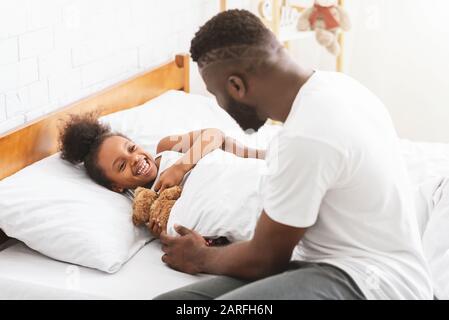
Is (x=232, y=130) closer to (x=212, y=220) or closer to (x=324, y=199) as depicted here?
(x=212, y=220)

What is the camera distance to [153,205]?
1745 millimetres

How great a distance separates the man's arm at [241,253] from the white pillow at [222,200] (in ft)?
0.26

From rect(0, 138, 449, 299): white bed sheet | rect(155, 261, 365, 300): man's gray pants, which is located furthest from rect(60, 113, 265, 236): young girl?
rect(155, 261, 365, 300): man's gray pants

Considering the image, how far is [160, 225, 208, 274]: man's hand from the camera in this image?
154 cm

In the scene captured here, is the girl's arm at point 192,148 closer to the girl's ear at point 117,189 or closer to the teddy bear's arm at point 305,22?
the girl's ear at point 117,189

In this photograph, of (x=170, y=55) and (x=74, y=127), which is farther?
(x=170, y=55)

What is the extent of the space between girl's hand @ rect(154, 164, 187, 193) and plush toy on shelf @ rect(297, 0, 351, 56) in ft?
1.97

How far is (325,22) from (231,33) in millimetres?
881

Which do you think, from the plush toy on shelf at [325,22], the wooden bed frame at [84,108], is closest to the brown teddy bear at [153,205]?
the wooden bed frame at [84,108]

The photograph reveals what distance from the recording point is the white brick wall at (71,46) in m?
1.87

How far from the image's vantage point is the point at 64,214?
170 centimetres
